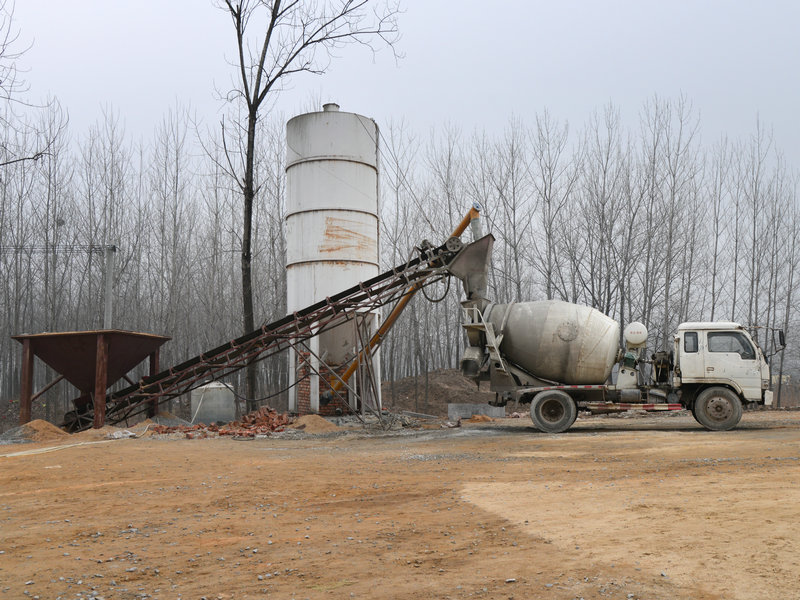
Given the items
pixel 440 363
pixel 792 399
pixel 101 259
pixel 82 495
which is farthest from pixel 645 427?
pixel 101 259

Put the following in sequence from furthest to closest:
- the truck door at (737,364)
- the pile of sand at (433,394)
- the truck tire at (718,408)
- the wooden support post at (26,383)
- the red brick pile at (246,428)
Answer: the pile of sand at (433,394)
the wooden support post at (26,383)
the red brick pile at (246,428)
the truck tire at (718,408)
the truck door at (737,364)

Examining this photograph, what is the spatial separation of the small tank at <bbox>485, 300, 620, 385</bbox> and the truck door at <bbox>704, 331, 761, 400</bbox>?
2079mm

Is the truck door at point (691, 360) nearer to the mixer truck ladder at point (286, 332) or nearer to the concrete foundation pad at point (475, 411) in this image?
the mixer truck ladder at point (286, 332)

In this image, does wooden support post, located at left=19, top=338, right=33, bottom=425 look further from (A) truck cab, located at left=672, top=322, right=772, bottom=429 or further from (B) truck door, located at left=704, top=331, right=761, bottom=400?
(B) truck door, located at left=704, top=331, right=761, bottom=400

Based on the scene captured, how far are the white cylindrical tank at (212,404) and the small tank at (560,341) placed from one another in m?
11.3

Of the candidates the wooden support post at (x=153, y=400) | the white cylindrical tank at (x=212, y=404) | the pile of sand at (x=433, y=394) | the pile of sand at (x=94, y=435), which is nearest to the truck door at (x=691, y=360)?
the pile of sand at (x=94, y=435)

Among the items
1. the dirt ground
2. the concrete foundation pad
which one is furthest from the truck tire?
the concrete foundation pad

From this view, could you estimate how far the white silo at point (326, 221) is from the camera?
65.7 ft

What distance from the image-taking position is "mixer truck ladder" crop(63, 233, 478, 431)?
57.8 feet

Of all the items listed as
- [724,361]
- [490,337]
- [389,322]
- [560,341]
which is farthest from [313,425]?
[724,361]

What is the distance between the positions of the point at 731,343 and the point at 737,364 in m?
0.49

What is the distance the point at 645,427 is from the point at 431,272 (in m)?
6.81

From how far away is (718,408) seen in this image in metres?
15.9

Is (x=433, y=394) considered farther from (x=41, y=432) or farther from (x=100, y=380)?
(x=41, y=432)
